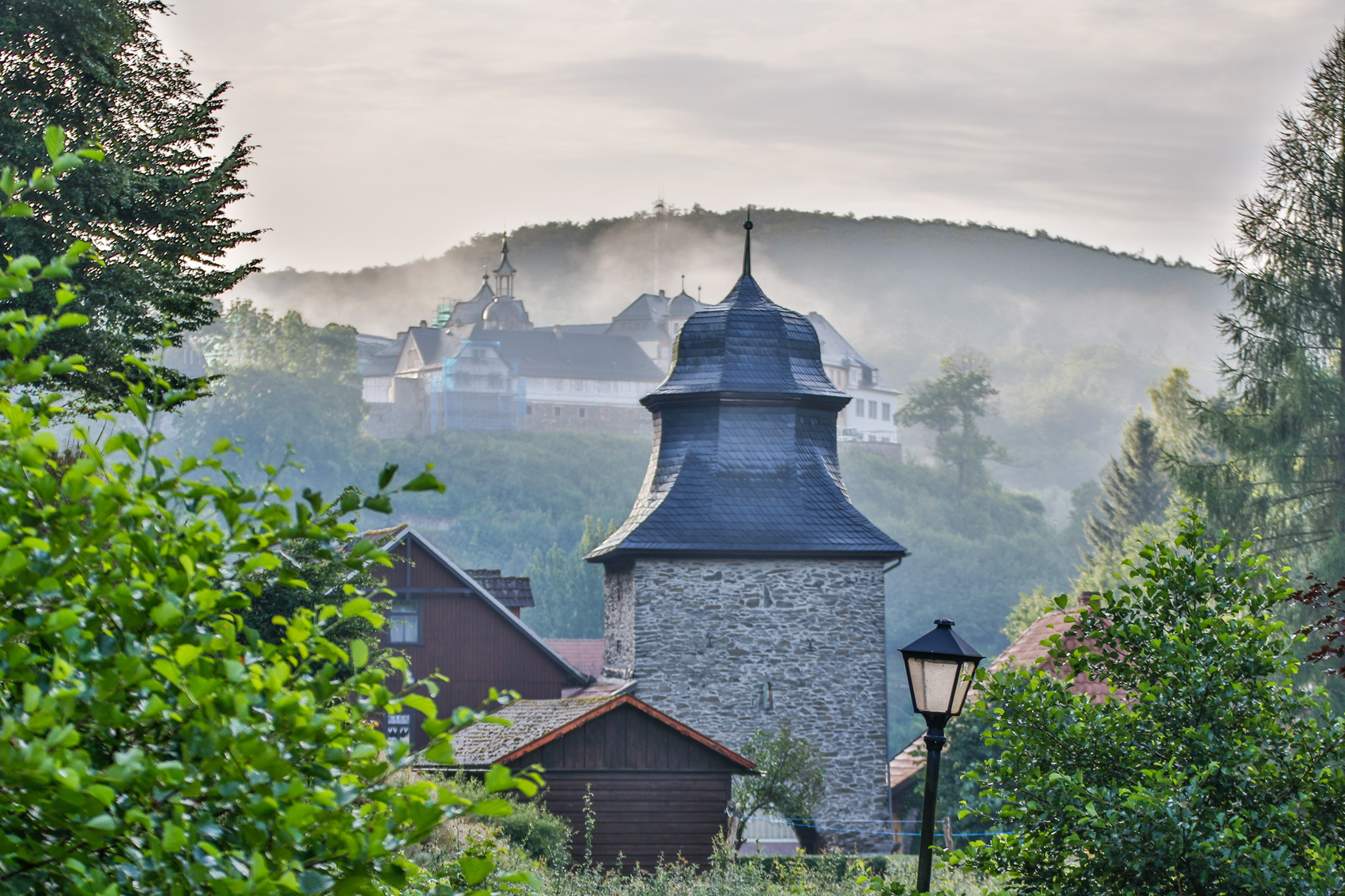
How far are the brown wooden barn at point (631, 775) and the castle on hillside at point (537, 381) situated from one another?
224 ft

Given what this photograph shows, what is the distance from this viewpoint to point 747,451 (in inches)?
963

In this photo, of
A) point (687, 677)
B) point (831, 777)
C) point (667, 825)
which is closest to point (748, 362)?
point (687, 677)

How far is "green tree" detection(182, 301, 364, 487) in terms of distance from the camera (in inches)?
3359

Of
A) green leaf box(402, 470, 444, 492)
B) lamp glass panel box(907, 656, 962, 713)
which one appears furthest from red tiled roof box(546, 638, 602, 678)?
green leaf box(402, 470, 444, 492)

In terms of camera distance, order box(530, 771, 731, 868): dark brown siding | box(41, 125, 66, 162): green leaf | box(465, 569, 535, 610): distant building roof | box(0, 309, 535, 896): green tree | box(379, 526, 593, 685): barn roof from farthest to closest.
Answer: box(465, 569, 535, 610): distant building roof
box(379, 526, 593, 685): barn roof
box(530, 771, 731, 868): dark brown siding
box(41, 125, 66, 162): green leaf
box(0, 309, 535, 896): green tree

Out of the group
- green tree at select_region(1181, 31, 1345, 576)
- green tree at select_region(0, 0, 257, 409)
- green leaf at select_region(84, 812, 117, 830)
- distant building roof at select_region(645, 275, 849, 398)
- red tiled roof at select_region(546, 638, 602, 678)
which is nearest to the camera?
green leaf at select_region(84, 812, 117, 830)

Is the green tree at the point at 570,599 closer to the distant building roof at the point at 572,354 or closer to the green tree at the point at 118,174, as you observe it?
the distant building roof at the point at 572,354

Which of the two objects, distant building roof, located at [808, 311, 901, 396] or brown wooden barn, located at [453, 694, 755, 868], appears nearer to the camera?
brown wooden barn, located at [453, 694, 755, 868]

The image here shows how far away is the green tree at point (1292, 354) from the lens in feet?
69.6

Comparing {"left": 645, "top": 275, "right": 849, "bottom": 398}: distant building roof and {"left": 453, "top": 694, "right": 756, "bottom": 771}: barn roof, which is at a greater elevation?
{"left": 645, "top": 275, "right": 849, "bottom": 398}: distant building roof

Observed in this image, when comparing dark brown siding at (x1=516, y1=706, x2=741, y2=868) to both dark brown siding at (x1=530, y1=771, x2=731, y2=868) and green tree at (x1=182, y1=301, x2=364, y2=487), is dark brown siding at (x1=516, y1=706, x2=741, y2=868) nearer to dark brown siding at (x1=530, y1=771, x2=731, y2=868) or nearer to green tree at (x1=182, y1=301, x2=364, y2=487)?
dark brown siding at (x1=530, y1=771, x2=731, y2=868)

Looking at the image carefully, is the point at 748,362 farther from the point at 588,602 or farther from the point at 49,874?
the point at 588,602

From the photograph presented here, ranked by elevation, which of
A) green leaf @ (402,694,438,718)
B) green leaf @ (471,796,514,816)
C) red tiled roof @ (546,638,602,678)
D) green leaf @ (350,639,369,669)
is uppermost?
green leaf @ (350,639,369,669)

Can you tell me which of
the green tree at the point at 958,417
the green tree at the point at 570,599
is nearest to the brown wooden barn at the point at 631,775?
the green tree at the point at 570,599
